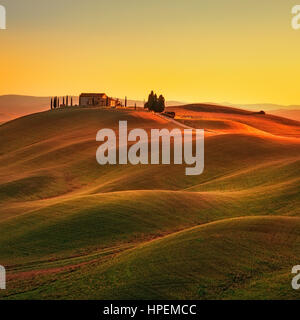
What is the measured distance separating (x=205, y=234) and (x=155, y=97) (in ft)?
350

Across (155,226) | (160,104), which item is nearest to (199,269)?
(155,226)

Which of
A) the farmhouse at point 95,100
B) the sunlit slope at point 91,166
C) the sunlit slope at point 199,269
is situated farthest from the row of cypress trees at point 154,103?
the sunlit slope at point 199,269

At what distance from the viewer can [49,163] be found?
73.8 metres

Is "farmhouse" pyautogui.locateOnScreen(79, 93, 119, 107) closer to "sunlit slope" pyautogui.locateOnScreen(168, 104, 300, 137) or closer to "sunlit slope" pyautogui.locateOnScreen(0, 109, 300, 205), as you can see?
"sunlit slope" pyautogui.locateOnScreen(168, 104, 300, 137)

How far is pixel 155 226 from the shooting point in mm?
35375

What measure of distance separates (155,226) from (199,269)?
11.9m

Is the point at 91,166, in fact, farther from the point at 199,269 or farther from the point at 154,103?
the point at 154,103

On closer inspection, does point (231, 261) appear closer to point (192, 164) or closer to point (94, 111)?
point (192, 164)

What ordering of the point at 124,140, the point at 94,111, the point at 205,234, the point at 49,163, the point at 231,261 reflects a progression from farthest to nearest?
the point at 94,111, the point at 124,140, the point at 49,163, the point at 205,234, the point at 231,261

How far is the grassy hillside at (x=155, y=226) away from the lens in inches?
→ 915

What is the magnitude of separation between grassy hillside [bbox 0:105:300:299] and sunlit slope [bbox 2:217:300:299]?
5 centimetres

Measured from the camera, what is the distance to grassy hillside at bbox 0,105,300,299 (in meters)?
23.2
